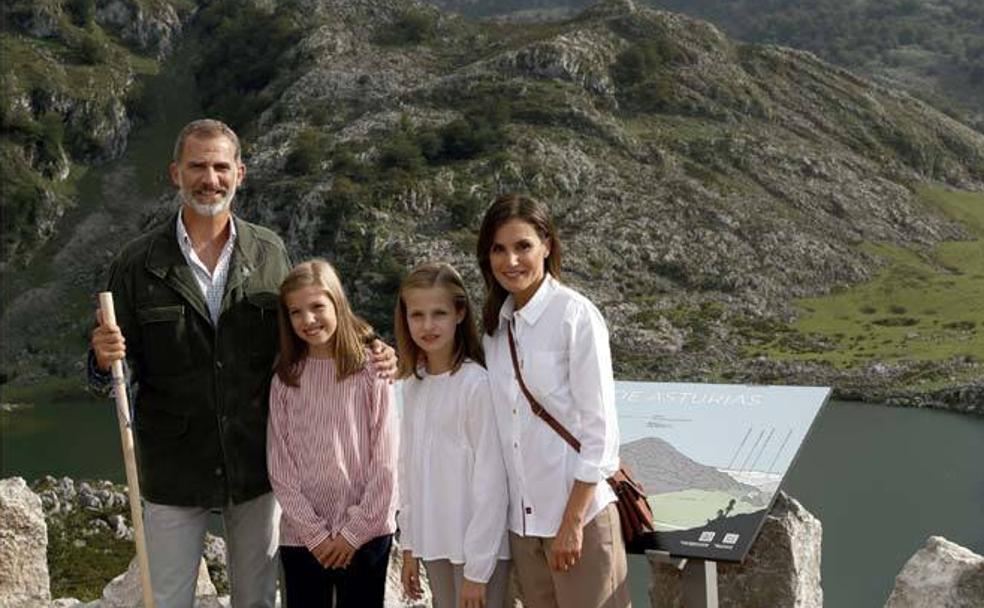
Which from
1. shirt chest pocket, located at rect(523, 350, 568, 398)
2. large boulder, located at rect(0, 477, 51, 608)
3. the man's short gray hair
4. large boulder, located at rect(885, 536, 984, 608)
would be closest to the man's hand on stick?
the man's short gray hair

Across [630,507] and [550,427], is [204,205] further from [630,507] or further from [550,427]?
[630,507]

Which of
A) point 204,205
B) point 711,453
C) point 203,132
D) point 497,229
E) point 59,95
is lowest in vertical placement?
point 711,453

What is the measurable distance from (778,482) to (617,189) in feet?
241

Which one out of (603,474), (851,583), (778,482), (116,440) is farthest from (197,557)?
(116,440)

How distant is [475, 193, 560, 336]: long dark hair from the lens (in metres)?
5.81

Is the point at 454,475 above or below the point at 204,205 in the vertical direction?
below

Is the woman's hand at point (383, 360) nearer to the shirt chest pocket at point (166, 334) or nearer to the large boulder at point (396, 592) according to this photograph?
the shirt chest pocket at point (166, 334)

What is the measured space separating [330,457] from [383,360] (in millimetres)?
666

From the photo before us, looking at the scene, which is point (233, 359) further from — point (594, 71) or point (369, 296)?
point (594, 71)

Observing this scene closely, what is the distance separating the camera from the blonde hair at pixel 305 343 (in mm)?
6062

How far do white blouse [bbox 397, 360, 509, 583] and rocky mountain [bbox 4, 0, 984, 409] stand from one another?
55.0 m

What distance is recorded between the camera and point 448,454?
19.3 ft

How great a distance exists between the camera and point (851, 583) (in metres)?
28.4

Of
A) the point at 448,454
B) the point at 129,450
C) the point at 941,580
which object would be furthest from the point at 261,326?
the point at 941,580
